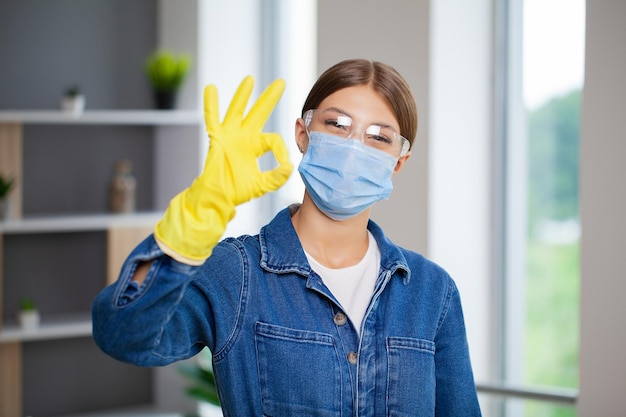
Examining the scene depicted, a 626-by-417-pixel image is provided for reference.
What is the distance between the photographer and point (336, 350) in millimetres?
1254

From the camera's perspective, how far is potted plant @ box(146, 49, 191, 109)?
370 centimetres

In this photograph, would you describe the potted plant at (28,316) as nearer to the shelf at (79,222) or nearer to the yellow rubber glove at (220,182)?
the shelf at (79,222)

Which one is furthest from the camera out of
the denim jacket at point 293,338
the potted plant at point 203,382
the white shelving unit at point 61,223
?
the white shelving unit at point 61,223

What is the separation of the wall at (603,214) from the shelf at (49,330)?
226 cm

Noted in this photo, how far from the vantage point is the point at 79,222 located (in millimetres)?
3418

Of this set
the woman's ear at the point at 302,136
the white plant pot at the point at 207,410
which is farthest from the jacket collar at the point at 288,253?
the white plant pot at the point at 207,410

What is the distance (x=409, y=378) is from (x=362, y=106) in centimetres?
44

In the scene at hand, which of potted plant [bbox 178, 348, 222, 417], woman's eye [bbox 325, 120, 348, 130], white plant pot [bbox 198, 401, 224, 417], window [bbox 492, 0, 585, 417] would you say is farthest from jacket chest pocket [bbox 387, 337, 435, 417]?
white plant pot [bbox 198, 401, 224, 417]

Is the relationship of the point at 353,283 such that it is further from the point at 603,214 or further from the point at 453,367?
the point at 603,214

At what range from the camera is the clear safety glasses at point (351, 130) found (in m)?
1.30

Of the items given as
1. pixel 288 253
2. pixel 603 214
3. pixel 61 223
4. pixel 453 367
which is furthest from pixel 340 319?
pixel 61 223

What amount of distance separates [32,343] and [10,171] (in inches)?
33.8

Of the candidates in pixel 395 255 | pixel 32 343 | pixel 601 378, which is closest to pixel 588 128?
pixel 601 378

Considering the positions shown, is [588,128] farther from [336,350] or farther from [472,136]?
[336,350]
